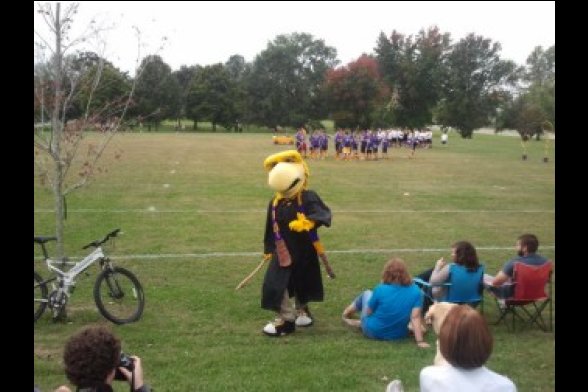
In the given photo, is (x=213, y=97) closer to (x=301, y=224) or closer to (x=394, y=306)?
(x=301, y=224)

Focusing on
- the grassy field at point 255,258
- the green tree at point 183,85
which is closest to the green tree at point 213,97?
the green tree at point 183,85

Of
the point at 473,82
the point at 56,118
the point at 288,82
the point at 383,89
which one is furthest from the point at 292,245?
the point at 288,82

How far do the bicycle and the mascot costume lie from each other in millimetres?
1623

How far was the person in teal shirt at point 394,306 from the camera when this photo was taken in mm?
6477

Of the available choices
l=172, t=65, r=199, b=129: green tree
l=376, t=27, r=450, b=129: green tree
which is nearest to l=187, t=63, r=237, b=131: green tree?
l=172, t=65, r=199, b=129: green tree

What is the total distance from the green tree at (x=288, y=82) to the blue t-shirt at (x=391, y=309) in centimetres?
7731

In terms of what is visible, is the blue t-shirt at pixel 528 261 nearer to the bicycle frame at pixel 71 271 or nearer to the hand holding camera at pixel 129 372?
the bicycle frame at pixel 71 271

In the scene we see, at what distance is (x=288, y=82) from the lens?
288 feet

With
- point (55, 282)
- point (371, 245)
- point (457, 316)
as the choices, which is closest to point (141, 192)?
point (371, 245)

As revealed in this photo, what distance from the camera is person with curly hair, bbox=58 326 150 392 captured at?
10.5 feet

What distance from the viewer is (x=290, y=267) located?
703 centimetres

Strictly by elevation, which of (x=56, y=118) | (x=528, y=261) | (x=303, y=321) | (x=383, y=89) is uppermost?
(x=383, y=89)

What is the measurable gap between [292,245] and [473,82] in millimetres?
64715
